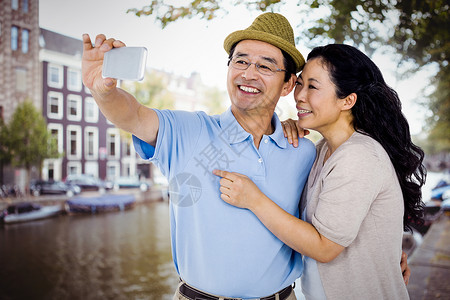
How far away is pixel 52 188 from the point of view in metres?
8.03

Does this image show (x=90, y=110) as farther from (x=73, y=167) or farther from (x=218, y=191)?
(x=218, y=191)

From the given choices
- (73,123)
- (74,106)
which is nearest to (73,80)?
(74,106)

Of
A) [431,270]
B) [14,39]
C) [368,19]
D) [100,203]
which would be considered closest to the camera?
[368,19]

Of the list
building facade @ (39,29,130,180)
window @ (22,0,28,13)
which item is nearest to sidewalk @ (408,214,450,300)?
window @ (22,0,28,13)

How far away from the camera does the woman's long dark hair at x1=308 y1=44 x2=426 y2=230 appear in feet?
4.07

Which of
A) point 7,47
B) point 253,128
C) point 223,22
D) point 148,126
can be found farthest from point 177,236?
point 7,47

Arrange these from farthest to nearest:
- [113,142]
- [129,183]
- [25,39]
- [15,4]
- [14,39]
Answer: [129,183] < [113,142] < [25,39] < [14,39] < [15,4]

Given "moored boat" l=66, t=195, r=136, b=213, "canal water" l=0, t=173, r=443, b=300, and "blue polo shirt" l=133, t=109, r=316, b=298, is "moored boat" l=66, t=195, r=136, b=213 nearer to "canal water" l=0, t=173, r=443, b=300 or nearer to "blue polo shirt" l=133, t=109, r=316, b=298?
"canal water" l=0, t=173, r=443, b=300

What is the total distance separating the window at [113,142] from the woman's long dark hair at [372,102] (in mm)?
8596

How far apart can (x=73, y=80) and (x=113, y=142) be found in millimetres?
1895

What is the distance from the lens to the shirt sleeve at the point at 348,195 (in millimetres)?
1069

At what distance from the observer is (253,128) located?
1391 mm

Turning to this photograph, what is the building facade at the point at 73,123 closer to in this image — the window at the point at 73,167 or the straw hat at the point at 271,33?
the window at the point at 73,167

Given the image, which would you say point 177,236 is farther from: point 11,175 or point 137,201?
point 137,201
